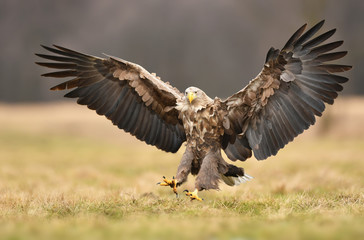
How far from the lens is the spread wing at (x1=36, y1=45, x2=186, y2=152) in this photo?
7531 millimetres

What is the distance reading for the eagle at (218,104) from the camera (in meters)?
6.49

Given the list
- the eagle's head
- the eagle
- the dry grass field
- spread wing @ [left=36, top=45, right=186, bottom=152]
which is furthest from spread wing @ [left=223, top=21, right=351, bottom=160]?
spread wing @ [left=36, top=45, right=186, bottom=152]

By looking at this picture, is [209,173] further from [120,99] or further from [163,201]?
[120,99]

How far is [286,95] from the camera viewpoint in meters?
6.73

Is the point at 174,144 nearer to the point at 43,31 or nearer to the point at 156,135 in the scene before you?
the point at 156,135

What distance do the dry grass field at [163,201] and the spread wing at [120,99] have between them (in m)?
1.03

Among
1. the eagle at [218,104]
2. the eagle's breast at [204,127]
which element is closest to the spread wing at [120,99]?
the eagle at [218,104]

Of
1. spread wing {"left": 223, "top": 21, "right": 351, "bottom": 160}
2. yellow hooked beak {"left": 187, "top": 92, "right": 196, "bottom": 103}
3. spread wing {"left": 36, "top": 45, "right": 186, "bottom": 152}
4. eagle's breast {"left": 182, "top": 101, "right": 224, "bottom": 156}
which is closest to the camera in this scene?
spread wing {"left": 223, "top": 21, "right": 351, "bottom": 160}

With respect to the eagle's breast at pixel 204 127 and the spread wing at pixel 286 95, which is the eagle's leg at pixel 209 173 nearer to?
the eagle's breast at pixel 204 127

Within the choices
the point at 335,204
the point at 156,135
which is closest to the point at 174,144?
the point at 156,135

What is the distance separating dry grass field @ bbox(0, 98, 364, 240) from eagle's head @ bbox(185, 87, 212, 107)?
4.64 feet

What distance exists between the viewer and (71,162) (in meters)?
16.4

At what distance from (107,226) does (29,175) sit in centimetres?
864

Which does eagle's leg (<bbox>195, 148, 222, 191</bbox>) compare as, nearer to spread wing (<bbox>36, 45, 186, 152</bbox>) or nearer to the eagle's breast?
the eagle's breast
